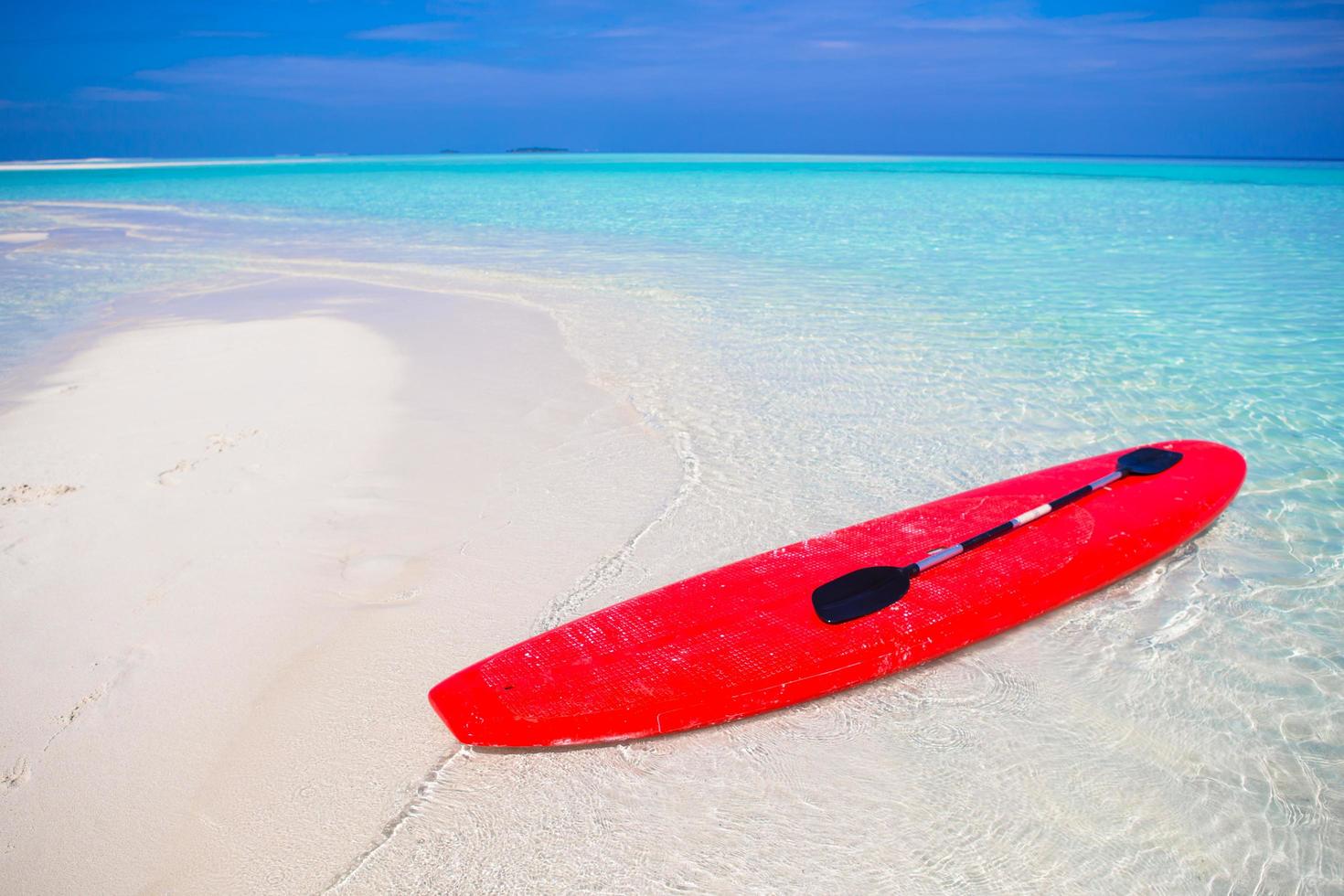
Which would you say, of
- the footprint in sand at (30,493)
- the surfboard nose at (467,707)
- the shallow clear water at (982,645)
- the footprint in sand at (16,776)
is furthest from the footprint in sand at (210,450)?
the surfboard nose at (467,707)

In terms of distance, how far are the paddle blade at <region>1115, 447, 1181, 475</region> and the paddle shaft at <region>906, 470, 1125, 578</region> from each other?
0.06 m

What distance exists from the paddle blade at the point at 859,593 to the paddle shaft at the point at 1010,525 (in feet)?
0.31

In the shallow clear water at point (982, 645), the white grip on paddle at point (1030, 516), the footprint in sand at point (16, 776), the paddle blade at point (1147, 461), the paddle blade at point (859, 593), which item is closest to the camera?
the shallow clear water at point (982, 645)

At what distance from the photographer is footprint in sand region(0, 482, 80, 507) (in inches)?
151

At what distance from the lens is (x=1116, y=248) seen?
39.8 ft

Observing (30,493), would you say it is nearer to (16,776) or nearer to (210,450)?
(210,450)

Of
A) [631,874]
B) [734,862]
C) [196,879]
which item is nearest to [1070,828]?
[734,862]

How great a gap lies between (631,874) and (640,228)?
46.2ft

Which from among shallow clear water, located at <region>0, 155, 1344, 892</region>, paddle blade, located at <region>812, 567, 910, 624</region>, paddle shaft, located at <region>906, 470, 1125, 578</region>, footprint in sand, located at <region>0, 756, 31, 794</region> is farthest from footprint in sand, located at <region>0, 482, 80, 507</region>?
paddle shaft, located at <region>906, 470, 1125, 578</region>

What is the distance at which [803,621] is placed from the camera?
9.04ft

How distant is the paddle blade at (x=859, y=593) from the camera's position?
2773mm

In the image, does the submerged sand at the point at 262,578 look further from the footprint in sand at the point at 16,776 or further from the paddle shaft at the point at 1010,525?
the paddle shaft at the point at 1010,525

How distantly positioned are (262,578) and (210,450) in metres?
1.58

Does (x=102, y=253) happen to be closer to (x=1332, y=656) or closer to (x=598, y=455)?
(x=598, y=455)
